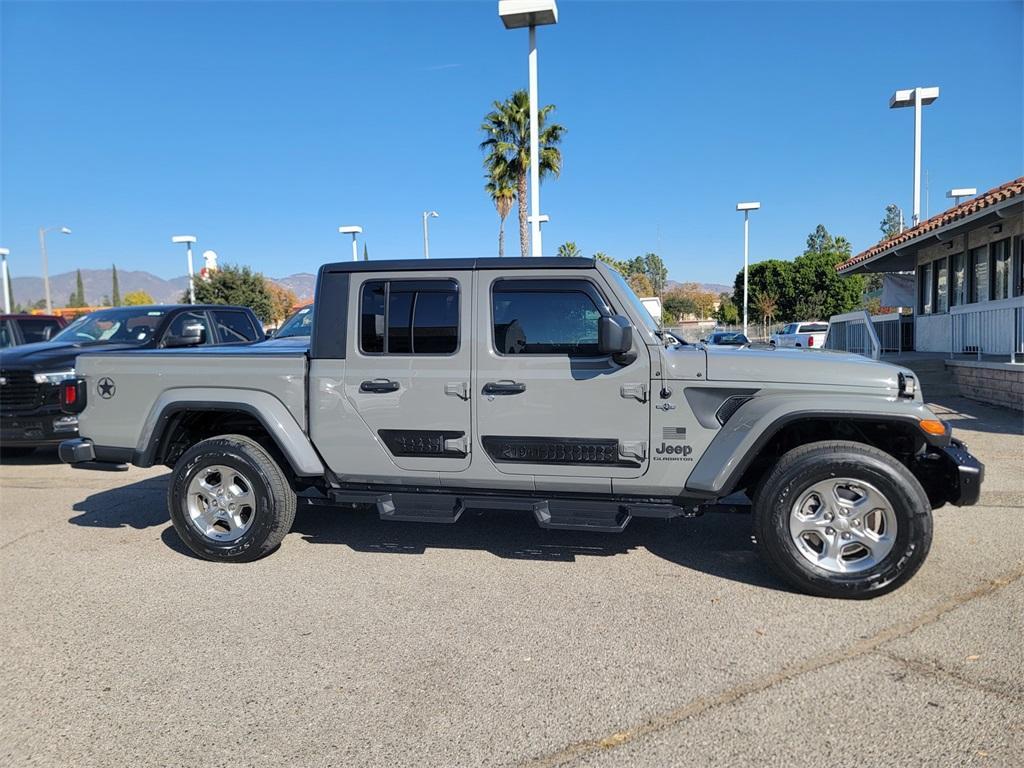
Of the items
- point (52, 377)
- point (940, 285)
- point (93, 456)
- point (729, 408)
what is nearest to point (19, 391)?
point (52, 377)

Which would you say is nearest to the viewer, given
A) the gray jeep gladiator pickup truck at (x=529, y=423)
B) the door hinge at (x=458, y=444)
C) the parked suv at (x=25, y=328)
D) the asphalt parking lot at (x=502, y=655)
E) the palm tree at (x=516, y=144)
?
the asphalt parking lot at (x=502, y=655)

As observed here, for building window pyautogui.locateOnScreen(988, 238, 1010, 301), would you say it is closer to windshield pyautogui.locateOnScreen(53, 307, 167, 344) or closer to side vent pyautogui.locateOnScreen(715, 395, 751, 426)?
side vent pyautogui.locateOnScreen(715, 395, 751, 426)

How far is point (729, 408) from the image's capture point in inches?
156

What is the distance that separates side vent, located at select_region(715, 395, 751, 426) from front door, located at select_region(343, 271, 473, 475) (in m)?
1.55

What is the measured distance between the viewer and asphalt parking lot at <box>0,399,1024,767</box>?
101 inches

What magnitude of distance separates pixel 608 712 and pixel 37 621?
10.7 ft

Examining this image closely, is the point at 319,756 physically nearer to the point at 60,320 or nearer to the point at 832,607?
the point at 832,607

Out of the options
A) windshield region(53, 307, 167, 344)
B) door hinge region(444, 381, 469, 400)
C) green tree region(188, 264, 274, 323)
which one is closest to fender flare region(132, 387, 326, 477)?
door hinge region(444, 381, 469, 400)

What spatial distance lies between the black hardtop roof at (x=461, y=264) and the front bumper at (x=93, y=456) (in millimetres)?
2034

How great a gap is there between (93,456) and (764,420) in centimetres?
463

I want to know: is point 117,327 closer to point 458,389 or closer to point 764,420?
point 458,389

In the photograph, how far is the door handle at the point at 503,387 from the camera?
13.6 ft

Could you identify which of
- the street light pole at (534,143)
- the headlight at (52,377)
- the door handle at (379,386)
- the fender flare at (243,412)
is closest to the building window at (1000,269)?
the street light pole at (534,143)

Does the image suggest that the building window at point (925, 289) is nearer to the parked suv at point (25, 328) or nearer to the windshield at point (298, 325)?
the windshield at point (298, 325)
